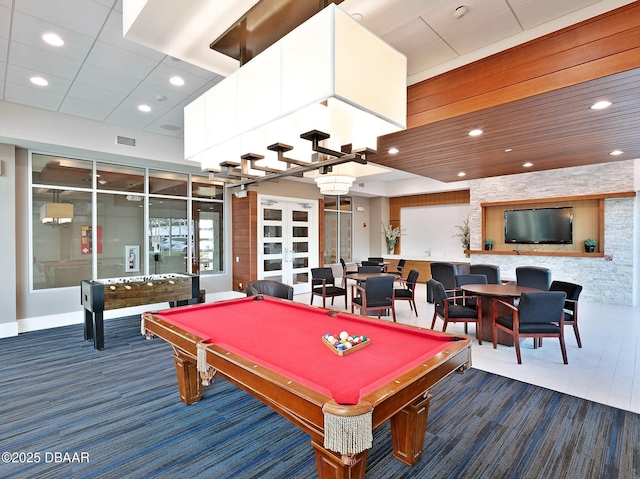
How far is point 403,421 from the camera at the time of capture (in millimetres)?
2221

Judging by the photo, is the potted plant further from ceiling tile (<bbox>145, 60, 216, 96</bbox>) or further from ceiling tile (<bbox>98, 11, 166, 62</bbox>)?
ceiling tile (<bbox>98, 11, 166, 62</bbox>)

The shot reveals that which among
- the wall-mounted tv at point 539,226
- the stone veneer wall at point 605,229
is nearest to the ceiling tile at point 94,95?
the stone veneer wall at point 605,229

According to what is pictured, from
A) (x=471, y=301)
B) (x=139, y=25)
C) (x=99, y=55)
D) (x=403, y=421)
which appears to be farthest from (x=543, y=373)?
(x=99, y=55)

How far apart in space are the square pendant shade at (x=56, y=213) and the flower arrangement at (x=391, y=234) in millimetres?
9036

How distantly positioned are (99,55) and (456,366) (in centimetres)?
451

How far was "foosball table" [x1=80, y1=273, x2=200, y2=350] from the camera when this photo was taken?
443cm

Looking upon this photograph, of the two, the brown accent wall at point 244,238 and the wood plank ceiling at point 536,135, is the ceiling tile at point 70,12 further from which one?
the brown accent wall at point 244,238

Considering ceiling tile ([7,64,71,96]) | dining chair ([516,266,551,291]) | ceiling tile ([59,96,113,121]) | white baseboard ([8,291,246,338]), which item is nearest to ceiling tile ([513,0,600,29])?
A: dining chair ([516,266,551,291])

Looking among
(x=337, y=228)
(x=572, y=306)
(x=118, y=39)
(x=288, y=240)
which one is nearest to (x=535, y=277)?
(x=572, y=306)

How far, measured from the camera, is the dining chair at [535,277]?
18.7 feet

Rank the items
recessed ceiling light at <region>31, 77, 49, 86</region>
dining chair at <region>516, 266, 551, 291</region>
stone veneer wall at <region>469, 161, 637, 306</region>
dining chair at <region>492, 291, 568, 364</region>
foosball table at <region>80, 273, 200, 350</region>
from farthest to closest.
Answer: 1. stone veneer wall at <region>469, 161, 637, 306</region>
2. dining chair at <region>516, 266, 551, 291</region>
3. foosball table at <region>80, 273, 200, 350</region>
4. recessed ceiling light at <region>31, 77, 49, 86</region>
5. dining chair at <region>492, 291, 568, 364</region>

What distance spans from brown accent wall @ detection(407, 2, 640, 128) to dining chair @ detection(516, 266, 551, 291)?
3776 millimetres

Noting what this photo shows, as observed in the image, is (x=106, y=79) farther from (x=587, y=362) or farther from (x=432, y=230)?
(x=432, y=230)

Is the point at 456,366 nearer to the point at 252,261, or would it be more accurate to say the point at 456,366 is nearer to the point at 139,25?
the point at 139,25
